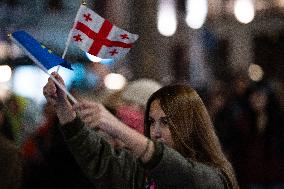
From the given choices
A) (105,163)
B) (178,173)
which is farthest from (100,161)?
(178,173)

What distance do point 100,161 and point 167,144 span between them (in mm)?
346

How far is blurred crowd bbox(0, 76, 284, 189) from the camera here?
3.63 metres

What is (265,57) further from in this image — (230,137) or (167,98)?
(167,98)

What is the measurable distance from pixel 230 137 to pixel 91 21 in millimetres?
2972

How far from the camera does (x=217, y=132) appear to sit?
5.57 metres

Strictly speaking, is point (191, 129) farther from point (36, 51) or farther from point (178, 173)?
→ point (36, 51)

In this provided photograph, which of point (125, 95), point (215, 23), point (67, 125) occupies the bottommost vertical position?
point (215, 23)

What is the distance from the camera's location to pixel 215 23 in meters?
12.8

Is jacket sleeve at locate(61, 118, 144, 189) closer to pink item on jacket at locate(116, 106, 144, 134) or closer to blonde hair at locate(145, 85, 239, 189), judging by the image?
blonde hair at locate(145, 85, 239, 189)

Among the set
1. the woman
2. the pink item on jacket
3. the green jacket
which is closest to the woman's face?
the woman

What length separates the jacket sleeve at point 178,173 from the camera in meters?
2.05

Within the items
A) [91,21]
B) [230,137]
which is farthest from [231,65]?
[91,21]

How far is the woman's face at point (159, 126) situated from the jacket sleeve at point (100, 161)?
17cm

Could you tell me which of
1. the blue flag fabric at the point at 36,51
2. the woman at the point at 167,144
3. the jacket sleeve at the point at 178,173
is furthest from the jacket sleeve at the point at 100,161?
the jacket sleeve at the point at 178,173
